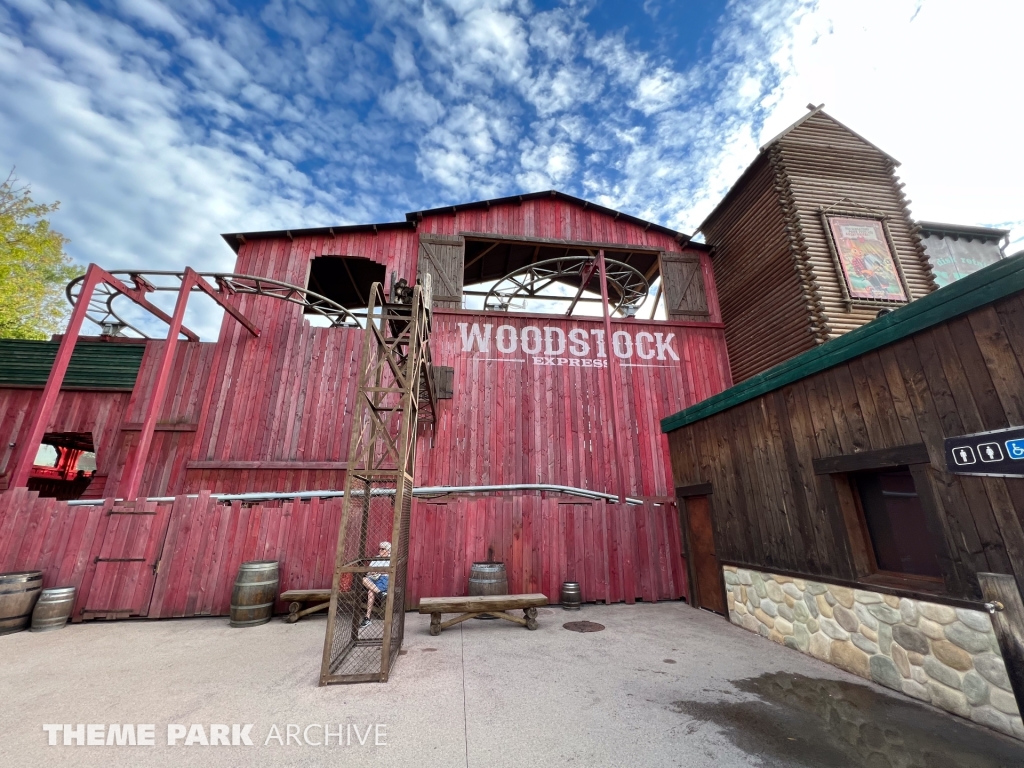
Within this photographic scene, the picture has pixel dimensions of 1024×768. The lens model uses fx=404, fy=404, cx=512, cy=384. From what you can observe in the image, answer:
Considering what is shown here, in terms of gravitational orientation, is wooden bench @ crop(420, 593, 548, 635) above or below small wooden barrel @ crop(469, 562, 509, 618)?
below

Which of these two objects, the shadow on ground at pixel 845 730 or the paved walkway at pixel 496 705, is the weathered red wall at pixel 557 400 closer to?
the paved walkway at pixel 496 705

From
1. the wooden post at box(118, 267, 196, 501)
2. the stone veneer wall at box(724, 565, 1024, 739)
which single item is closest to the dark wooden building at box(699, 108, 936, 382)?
the stone veneer wall at box(724, 565, 1024, 739)

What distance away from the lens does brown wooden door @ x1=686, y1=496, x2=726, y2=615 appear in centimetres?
746

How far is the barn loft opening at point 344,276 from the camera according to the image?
1544cm

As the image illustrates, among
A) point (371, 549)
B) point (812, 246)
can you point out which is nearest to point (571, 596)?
point (371, 549)

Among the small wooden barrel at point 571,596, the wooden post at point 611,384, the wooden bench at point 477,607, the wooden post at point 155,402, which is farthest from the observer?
the wooden post at point 611,384

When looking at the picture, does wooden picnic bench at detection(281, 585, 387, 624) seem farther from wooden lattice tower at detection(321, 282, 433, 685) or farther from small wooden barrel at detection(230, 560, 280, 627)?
small wooden barrel at detection(230, 560, 280, 627)

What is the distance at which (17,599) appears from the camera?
261 inches

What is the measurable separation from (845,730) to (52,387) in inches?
590

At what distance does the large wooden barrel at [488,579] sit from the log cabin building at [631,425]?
59 cm

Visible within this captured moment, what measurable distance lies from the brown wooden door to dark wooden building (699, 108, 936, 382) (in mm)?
6897

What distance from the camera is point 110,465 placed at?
12.0 meters

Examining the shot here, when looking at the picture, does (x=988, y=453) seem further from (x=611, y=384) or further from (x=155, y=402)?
(x=155, y=402)

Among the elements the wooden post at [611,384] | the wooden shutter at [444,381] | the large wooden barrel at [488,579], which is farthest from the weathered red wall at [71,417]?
the wooden post at [611,384]
